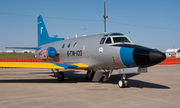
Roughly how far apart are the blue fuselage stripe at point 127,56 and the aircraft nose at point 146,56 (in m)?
0.20

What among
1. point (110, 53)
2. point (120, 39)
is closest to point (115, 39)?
point (120, 39)

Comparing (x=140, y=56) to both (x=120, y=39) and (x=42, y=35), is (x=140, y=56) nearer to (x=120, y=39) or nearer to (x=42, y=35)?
(x=120, y=39)

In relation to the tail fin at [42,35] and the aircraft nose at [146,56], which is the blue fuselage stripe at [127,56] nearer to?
Answer: the aircraft nose at [146,56]

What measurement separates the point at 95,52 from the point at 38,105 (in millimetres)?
5726

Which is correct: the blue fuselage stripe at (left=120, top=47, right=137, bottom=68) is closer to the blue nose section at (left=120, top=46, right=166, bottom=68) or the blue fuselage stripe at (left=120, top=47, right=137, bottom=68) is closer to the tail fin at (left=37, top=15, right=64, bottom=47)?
the blue nose section at (left=120, top=46, right=166, bottom=68)

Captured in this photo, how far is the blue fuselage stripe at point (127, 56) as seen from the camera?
9.30 meters

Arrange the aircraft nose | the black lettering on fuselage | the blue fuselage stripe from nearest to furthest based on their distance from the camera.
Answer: the aircraft nose → the blue fuselage stripe → the black lettering on fuselage

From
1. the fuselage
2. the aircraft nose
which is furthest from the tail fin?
the aircraft nose

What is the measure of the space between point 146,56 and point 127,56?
39.6 inches

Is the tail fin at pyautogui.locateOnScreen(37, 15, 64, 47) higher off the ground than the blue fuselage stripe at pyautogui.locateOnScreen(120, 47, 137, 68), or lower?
higher

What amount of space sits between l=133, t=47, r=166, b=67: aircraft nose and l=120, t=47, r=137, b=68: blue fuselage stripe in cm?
20

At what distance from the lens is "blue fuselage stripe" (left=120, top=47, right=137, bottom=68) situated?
30.5 feet

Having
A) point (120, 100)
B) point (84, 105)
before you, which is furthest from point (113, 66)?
point (84, 105)

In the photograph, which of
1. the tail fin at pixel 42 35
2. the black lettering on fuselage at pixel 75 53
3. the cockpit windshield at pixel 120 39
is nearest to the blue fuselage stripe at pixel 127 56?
the cockpit windshield at pixel 120 39
